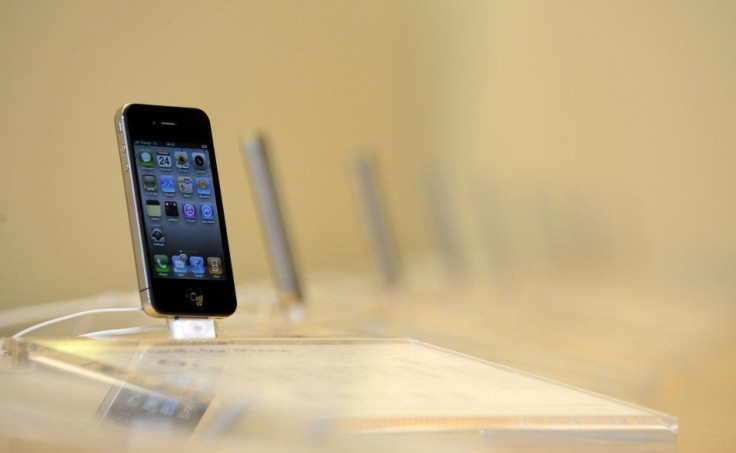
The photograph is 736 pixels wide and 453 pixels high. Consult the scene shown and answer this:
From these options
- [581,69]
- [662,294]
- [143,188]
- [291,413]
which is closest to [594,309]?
[662,294]

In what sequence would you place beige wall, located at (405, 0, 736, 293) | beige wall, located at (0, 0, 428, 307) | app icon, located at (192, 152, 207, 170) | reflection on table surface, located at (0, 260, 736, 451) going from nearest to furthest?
reflection on table surface, located at (0, 260, 736, 451)
app icon, located at (192, 152, 207, 170)
beige wall, located at (0, 0, 428, 307)
beige wall, located at (405, 0, 736, 293)

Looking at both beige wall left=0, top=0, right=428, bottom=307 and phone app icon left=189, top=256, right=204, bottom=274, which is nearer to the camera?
phone app icon left=189, top=256, right=204, bottom=274

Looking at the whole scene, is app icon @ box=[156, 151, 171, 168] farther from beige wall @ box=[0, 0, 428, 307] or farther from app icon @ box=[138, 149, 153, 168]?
beige wall @ box=[0, 0, 428, 307]

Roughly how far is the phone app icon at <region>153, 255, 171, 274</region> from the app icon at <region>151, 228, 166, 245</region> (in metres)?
0.02

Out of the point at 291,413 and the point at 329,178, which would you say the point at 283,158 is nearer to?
the point at 329,178

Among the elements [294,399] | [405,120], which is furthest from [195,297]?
[405,120]

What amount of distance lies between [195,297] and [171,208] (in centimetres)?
10

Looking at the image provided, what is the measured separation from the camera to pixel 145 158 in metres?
1.43

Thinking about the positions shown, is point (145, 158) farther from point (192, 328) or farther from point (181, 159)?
point (192, 328)

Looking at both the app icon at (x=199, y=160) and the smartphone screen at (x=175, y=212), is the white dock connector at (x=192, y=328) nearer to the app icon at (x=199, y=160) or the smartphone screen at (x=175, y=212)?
the smartphone screen at (x=175, y=212)

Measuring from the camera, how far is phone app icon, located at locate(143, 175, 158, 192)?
4.63 feet

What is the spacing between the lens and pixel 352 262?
16.0 ft

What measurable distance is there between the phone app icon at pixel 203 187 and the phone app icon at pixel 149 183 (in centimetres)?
6

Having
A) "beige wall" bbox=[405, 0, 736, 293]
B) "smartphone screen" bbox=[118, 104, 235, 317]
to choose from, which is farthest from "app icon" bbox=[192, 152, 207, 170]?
"beige wall" bbox=[405, 0, 736, 293]
